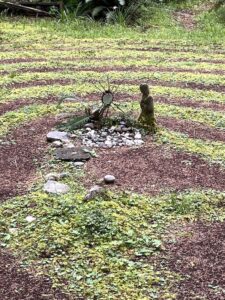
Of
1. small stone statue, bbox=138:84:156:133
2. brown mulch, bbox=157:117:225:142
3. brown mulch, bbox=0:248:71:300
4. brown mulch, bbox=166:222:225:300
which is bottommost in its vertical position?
brown mulch, bbox=0:248:71:300

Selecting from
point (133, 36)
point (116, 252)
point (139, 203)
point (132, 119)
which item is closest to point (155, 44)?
point (133, 36)

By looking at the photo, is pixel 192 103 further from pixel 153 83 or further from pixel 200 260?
pixel 200 260

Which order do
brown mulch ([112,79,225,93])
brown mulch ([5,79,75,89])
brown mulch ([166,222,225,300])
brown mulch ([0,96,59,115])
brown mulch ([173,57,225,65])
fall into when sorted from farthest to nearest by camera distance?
brown mulch ([173,57,225,65]), brown mulch ([112,79,225,93]), brown mulch ([5,79,75,89]), brown mulch ([0,96,59,115]), brown mulch ([166,222,225,300])

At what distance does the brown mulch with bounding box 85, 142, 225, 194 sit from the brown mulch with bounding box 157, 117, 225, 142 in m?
0.76

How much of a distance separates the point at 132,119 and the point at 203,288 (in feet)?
11.0

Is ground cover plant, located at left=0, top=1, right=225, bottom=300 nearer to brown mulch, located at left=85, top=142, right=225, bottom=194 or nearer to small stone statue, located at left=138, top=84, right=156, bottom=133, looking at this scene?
brown mulch, located at left=85, top=142, right=225, bottom=194

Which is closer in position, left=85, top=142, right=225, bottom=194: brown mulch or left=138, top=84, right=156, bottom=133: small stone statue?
left=85, top=142, right=225, bottom=194: brown mulch

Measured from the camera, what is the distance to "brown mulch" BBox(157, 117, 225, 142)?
23.2 feet

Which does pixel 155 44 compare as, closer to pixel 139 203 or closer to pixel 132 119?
pixel 132 119

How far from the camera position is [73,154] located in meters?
6.17

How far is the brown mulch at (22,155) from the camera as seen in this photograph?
18.3 feet

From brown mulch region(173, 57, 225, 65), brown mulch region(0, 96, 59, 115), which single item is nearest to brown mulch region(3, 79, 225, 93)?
brown mulch region(0, 96, 59, 115)

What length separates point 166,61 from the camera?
35.9 feet

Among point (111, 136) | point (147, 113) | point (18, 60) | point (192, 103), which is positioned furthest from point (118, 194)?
point (18, 60)
